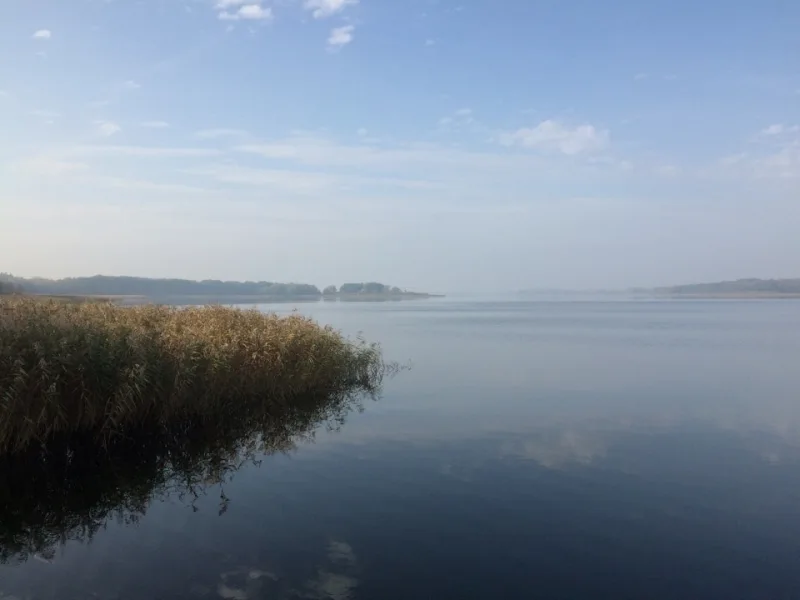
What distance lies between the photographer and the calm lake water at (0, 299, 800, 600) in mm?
7074

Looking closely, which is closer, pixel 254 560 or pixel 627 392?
pixel 254 560

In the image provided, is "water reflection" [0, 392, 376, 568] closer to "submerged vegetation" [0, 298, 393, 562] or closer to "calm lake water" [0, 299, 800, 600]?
"submerged vegetation" [0, 298, 393, 562]

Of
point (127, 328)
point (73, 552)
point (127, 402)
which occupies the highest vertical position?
point (127, 328)

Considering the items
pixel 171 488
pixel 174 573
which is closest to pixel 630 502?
pixel 174 573

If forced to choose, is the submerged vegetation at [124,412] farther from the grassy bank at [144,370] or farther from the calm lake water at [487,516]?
the calm lake water at [487,516]

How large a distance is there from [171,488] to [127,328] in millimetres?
5285

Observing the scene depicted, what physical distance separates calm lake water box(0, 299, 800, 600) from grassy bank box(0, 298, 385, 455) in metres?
2.31

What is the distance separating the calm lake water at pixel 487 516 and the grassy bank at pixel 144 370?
2.31 m

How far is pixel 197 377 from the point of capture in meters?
13.8

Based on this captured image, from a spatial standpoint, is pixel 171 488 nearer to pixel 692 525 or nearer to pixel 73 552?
pixel 73 552

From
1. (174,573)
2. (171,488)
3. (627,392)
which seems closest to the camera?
(174,573)

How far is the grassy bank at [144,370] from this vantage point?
10.8m

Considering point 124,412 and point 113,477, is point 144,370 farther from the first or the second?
point 113,477

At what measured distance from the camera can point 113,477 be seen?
10562 millimetres
